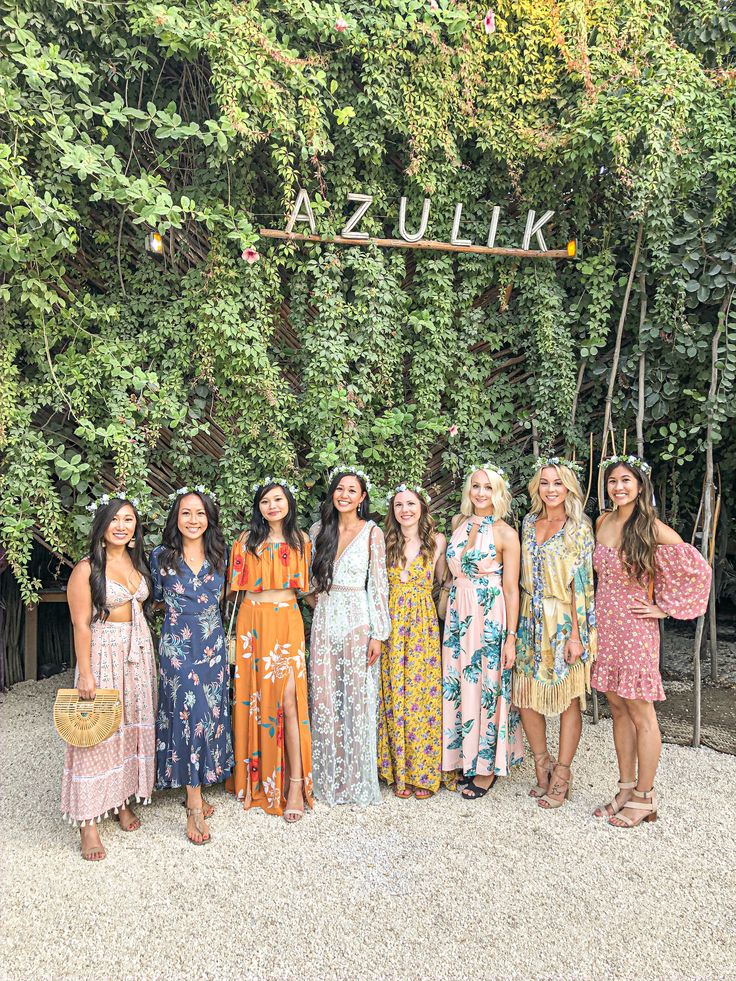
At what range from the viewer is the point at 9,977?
2303mm

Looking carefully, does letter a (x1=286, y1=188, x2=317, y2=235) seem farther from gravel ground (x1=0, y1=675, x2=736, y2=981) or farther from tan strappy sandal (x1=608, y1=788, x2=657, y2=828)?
tan strappy sandal (x1=608, y1=788, x2=657, y2=828)

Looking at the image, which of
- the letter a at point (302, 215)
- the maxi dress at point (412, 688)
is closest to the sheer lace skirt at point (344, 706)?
the maxi dress at point (412, 688)

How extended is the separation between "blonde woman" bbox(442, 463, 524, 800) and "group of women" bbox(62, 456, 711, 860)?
10 mm

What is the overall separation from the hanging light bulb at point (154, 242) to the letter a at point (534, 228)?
233cm

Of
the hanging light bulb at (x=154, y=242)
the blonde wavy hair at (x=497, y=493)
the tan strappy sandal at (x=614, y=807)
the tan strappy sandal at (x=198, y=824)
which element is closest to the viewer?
the tan strappy sandal at (x=198, y=824)

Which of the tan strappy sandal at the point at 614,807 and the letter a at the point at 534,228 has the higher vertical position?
the letter a at the point at 534,228

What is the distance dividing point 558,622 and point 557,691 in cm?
33

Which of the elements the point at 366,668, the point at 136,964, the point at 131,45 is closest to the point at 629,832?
Answer: the point at 366,668

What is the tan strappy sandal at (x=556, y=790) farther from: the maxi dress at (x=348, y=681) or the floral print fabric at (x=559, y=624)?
the maxi dress at (x=348, y=681)

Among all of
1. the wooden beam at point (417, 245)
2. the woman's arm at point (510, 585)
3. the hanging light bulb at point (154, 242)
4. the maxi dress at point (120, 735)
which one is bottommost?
the maxi dress at point (120, 735)

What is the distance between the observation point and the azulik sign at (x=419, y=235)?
4.33m

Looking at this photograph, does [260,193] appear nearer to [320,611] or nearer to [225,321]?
[225,321]

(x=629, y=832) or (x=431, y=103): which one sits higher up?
(x=431, y=103)

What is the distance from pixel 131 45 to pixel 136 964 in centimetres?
456
